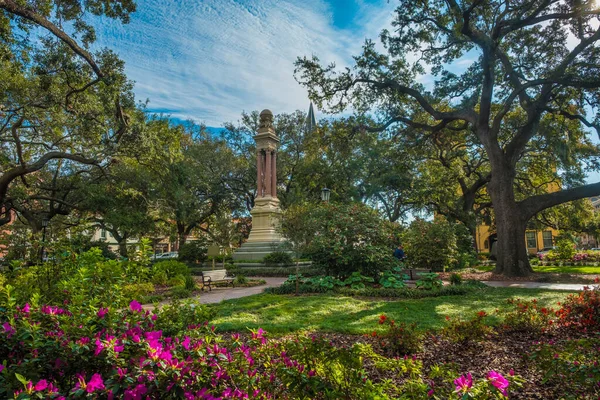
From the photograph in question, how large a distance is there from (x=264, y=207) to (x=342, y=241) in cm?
1288

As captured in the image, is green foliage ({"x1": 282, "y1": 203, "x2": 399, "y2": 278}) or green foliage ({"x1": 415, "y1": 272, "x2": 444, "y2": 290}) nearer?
green foliage ({"x1": 415, "y1": 272, "x2": 444, "y2": 290})

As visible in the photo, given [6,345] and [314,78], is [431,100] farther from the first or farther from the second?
[6,345]

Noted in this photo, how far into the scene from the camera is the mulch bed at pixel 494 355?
141 inches

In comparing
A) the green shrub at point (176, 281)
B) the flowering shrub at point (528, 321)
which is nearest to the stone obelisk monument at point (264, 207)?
the green shrub at point (176, 281)

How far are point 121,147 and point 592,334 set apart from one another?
15.3m

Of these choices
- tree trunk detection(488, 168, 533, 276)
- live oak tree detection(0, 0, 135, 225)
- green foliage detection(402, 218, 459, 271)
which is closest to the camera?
live oak tree detection(0, 0, 135, 225)

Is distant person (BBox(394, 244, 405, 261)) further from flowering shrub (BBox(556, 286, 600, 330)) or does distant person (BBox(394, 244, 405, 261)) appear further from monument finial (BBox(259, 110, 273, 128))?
monument finial (BBox(259, 110, 273, 128))

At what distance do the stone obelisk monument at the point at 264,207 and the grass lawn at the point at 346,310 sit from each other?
13279mm

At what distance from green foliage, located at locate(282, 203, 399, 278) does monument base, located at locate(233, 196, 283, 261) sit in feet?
30.1

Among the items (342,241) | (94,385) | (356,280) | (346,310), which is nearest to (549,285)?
(356,280)

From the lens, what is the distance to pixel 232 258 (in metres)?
25.3

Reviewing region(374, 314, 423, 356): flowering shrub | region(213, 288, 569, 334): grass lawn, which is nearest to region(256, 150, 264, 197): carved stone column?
region(213, 288, 569, 334): grass lawn

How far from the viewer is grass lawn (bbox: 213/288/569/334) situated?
258 inches

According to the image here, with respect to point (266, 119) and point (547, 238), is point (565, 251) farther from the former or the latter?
point (547, 238)
